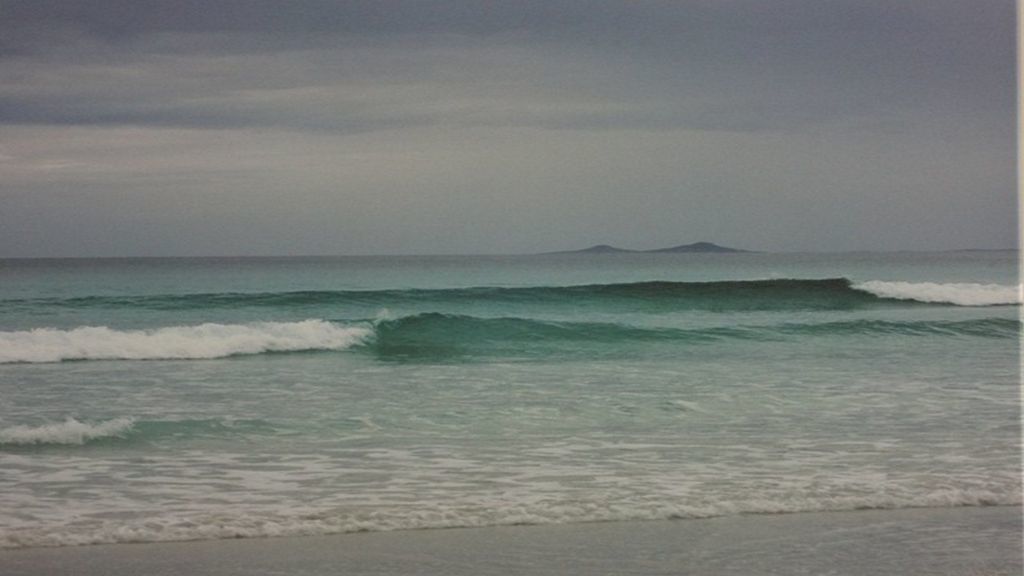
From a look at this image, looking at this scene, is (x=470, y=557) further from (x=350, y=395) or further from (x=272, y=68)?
(x=272, y=68)

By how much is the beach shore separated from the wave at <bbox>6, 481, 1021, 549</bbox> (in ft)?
0.26

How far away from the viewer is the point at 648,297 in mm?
18484

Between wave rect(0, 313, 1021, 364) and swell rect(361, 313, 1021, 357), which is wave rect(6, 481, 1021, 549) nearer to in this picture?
wave rect(0, 313, 1021, 364)

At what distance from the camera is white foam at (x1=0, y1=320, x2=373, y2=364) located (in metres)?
11.5

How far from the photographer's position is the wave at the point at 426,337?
11688mm

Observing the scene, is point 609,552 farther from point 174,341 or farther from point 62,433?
point 174,341

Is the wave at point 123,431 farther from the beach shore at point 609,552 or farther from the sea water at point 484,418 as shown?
the beach shore at point 609,552

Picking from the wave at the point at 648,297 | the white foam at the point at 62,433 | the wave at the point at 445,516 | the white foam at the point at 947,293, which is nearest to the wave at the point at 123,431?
the white foam at the point at 62,433

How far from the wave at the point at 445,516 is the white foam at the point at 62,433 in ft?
6.58

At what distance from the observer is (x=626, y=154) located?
16578 millimetres

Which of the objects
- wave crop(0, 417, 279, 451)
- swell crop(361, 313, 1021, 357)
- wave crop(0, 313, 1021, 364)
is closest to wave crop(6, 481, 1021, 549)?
wave crop(0, 417, 279, 451)

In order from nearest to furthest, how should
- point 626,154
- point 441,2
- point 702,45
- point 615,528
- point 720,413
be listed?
point 615,528 < point 720,413 < point 441,2 < point 702,45 < point 626,154

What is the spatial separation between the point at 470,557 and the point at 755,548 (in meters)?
0.98

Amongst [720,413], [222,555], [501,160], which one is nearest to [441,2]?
[501,160]
